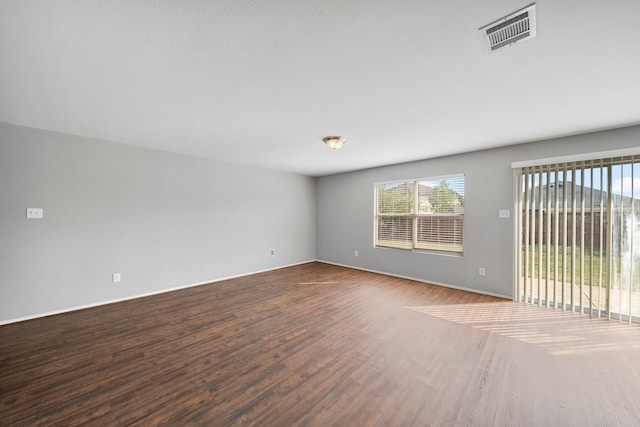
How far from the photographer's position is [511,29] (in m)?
1.39

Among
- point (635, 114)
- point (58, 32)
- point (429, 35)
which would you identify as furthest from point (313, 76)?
point (635, 114)

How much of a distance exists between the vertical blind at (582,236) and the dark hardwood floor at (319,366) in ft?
0.97

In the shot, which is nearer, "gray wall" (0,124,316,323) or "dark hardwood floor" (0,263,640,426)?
"dark hardwood floor" (0,263,640,426)

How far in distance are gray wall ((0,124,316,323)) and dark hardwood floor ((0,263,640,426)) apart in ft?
1.56

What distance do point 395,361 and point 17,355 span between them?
3.44 meters

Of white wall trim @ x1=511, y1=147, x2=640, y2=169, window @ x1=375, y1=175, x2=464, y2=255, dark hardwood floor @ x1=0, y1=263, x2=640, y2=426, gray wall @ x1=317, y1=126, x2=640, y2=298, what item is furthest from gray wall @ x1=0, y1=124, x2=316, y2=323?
white wall trim @ x1=511, y1=147, x2=640, y2=169

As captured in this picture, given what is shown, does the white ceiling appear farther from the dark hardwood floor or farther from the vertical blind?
the dark hardwood floor

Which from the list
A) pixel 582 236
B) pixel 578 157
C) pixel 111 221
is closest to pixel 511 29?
pixel 578 157

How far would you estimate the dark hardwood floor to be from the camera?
62.2 inches

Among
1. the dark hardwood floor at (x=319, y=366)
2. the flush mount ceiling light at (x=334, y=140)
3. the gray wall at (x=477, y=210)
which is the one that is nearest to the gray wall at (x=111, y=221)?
the dark hardwood floor at (x=319, y=366)

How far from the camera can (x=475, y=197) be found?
4094 mm

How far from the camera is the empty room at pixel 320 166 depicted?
58.6 inches

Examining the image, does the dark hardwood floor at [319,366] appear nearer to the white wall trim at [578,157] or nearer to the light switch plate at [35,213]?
the light switch plate at [35,213]

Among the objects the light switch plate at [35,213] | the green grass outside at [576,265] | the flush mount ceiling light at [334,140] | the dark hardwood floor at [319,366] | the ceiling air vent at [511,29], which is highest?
→ the ceiling air vent at [511,29]
